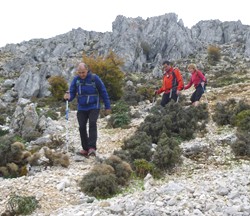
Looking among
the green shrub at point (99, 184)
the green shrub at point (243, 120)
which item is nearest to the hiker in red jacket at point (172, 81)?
the green shrub at point (243, 120)

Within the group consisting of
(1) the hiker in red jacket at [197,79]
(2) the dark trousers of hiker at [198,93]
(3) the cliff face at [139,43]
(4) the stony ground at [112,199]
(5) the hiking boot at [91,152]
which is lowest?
(4) the stony ground at [112,199]

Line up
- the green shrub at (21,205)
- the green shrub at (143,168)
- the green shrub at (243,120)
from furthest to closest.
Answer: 1. the green shrub at (243,120)
2. the green shrub at (143,168)
3. the green shrub at (21,205)

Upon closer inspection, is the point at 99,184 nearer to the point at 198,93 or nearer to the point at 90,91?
the point at 90,91

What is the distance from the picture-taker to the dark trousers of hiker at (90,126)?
427 inches

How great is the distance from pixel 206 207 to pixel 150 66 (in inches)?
2102

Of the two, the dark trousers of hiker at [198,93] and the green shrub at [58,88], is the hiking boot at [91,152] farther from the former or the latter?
the green shrub at [58,88]

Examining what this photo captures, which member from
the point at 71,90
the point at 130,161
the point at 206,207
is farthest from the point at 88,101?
the point at 206,207

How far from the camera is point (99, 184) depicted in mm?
7883

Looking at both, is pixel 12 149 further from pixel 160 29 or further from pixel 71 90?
pixel 160 29

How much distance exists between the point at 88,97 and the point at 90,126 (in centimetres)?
86

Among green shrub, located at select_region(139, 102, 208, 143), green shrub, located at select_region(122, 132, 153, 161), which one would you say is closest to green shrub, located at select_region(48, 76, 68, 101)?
green shrub, located at select_region(139, 102, 208, 143)

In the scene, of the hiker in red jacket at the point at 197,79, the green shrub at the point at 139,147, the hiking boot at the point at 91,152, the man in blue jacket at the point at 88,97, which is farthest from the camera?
the hiker in red jacket at the point at 197,79

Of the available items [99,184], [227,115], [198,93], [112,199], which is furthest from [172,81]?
[112,199]

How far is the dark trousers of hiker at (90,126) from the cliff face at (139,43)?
3030 cm
